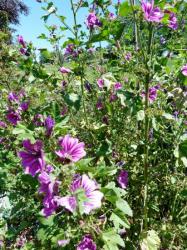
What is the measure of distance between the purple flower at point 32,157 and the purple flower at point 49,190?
7cm

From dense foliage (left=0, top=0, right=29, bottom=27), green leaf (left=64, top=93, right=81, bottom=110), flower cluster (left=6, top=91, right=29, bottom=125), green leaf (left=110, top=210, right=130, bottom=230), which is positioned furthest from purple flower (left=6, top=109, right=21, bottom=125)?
dense foliage (left=0, top=0, right=29, bottom=27)

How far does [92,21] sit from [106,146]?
914mm

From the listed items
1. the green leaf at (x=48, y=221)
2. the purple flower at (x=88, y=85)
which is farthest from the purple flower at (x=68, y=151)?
the purple flower at (x=88, y=85)

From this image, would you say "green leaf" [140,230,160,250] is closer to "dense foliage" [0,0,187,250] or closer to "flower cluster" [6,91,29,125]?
"dense foliage" [0,0,187,250]

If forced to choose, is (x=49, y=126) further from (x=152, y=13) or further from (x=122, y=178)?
(x=122, y=178)

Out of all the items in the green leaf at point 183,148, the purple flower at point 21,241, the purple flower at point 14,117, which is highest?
the purple flower at point 14,117

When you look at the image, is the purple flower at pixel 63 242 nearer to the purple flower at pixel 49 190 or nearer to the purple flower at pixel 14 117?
the purple flower at pixel 49 190

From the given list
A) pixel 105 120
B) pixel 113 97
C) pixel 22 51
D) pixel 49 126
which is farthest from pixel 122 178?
pixel 22 51

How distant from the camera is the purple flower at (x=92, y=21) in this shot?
2.67m

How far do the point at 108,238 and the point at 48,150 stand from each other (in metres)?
0.42

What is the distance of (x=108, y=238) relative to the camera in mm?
1603

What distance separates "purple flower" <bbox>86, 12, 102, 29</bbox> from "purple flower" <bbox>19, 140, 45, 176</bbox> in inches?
52.5

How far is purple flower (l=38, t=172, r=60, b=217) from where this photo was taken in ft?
4.62

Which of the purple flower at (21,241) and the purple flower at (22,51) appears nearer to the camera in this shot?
the purple flower at (21,241)
